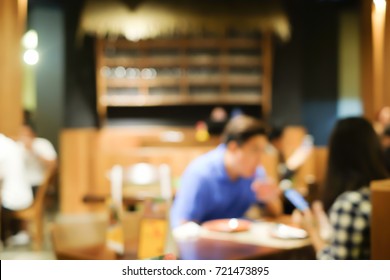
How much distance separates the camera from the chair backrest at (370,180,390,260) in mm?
1436

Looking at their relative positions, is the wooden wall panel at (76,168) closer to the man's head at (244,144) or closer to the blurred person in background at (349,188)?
the man's head at (244,144)

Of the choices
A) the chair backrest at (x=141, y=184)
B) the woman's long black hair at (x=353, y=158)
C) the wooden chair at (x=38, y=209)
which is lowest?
→ the wooden chair at (x=38, y=209)

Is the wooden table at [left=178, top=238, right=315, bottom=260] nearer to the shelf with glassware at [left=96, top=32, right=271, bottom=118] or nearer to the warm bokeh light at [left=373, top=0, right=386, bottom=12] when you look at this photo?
the warm bokeh light at [left=373, top=0, right=386, bottom=12]

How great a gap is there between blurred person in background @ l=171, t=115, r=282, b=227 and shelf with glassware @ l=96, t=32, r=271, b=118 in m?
3.45

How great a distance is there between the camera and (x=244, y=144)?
7.48 ft

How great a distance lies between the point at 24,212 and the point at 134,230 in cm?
233

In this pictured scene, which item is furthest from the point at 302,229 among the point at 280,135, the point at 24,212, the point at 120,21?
the point at 120,21

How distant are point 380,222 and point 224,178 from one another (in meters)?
0.97

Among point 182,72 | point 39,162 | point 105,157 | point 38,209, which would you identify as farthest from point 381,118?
point 182,72

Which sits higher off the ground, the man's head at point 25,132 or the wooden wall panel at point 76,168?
the man's head at point 25,132

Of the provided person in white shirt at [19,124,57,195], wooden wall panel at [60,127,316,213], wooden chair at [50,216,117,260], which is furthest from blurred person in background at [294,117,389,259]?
person in white shirt at [19,124,57,195]

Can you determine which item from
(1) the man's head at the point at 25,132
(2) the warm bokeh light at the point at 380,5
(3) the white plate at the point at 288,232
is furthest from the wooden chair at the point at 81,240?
(2) the warm bokeh light at the point at 380,5

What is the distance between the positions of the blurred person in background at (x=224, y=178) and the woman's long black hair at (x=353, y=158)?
0.57m

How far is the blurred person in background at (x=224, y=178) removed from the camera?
2.24m
